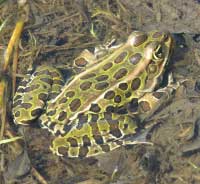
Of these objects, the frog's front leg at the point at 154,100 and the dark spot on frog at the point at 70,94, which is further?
the frog's front leg at the point at 154,100

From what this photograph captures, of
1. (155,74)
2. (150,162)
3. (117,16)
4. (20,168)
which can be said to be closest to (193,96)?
(155,74)

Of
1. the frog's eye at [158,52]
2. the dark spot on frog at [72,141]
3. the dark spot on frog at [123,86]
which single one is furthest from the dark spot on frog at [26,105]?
the frog's eye at [158,52]

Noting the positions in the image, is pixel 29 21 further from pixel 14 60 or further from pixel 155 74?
pixel 155 74

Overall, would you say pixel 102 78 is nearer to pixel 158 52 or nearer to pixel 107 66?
pixel 107 66

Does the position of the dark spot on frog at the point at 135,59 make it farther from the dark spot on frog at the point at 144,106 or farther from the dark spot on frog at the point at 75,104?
the dark spot on frog at the point at 75,104

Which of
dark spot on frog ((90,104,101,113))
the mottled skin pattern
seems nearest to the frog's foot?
the mottled skin pattern

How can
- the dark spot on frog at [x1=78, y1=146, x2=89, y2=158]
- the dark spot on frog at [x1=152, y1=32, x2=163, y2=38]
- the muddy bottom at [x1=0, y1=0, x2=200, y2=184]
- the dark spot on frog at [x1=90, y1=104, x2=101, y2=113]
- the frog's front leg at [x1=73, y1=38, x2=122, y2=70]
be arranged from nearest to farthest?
the muddy bottom at [x1=0, y1=0, x2=200, y2=184]
the dark spot on frog at [x1=78, y1=146, x2=89, y2=158]
the dark spot on frog at [x1=90, y1=104, x2=101, y2=113]
the dark spot on frog at [x1=152, y1=32, x2=163, y2=38]
the frog's front leg at [x1=73, y1=38, x2=122, y2=70]

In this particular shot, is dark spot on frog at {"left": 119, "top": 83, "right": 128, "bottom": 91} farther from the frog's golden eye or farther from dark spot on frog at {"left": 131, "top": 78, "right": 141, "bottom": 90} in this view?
the frog's golden eye
